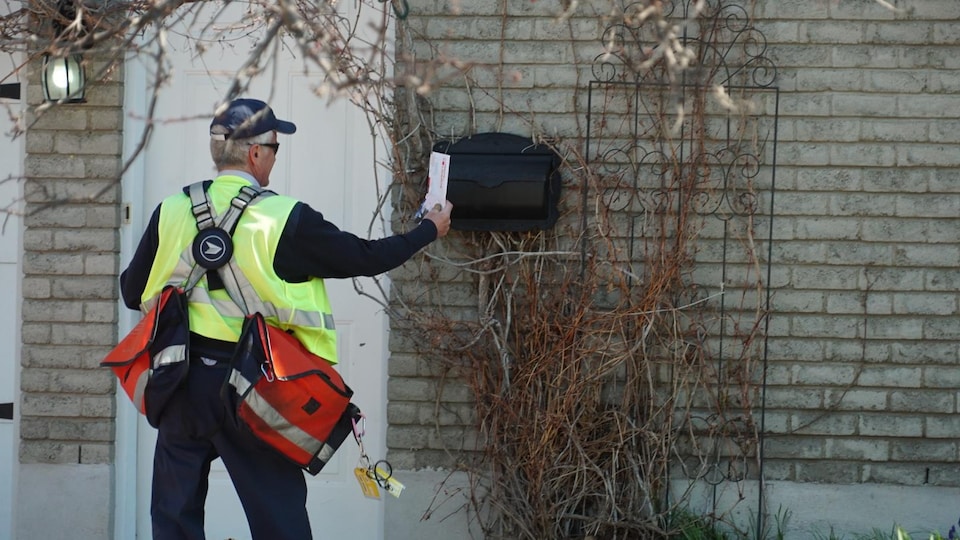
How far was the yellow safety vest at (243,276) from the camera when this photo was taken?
3.97 meters

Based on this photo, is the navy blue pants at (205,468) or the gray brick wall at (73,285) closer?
the navy blue pants at (205,468)

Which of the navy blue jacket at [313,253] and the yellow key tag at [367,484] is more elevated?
the navy blue jacket at [313,253]

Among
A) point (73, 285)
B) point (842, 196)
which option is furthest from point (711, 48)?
point (73, 285)

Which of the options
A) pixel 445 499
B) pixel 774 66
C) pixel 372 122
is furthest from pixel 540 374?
pixel 774 66

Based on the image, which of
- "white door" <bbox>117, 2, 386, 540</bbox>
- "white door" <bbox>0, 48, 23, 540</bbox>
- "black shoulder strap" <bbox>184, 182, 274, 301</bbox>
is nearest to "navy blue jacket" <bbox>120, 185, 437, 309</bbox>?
"black shoulder strap" <bbox>184, 182, 274, 301</bbox>

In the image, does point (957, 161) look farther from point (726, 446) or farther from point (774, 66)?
point (726, 446)

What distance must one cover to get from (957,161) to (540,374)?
201 cm

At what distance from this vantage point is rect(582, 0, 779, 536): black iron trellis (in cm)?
529

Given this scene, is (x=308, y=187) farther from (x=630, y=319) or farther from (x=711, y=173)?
(x=711, y=173)

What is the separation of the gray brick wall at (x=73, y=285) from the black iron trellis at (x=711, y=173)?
213cm

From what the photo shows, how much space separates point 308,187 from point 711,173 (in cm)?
178

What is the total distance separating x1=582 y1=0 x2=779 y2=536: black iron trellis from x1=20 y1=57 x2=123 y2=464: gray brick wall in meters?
2.13

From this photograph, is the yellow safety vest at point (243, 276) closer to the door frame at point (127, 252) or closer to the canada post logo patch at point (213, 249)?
the canada post logo patch at point (213, 249)

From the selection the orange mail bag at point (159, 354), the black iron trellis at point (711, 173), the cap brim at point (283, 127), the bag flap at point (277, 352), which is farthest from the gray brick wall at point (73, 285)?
the black iron trellis at point (711, 173)
